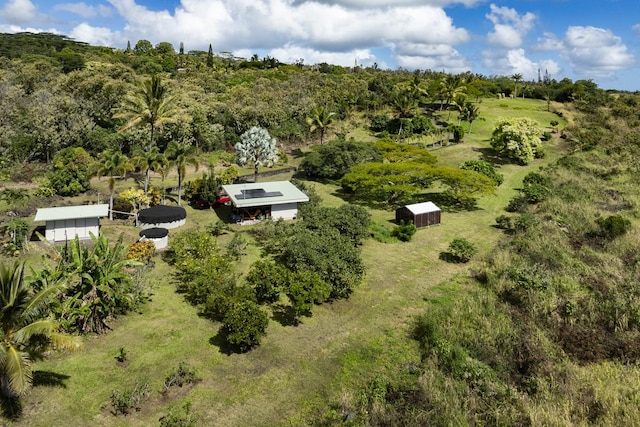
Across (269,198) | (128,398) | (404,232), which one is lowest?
(128,398)

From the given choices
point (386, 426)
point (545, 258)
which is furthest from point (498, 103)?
point (386, 426)

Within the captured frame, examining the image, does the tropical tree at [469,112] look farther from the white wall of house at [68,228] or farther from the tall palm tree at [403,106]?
the white wall of house at [68,228]

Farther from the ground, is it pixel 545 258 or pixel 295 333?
pixel 545 258

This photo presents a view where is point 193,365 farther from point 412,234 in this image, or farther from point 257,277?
point 412,234

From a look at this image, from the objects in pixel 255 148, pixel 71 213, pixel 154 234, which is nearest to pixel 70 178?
pixel 71 213

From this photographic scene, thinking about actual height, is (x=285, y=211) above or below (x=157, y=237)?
above

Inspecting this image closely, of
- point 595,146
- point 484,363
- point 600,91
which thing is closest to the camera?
point 484,363

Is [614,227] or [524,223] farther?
[524,223]

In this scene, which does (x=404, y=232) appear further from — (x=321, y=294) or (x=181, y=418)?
(x=181, y=418)
